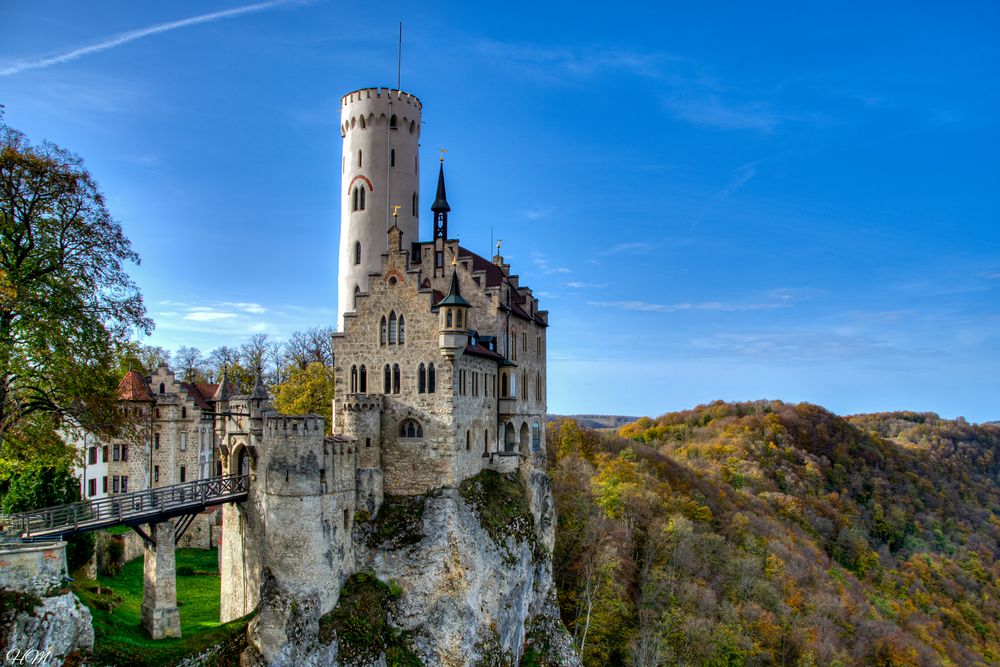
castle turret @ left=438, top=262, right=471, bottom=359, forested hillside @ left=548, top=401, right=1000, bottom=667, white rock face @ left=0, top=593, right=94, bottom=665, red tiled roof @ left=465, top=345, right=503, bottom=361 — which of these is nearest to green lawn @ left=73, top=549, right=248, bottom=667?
white rock face @ left=0, top=593, right=94, bottom=665

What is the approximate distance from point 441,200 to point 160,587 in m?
24.2

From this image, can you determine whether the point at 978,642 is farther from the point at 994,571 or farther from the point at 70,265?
A: the point at 70,265

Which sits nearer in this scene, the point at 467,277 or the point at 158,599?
the point at 158,599

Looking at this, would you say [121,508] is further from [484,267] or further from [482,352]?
[484,267]

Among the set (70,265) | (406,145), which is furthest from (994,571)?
(70,265)

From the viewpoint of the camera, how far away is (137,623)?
28609 millimetres

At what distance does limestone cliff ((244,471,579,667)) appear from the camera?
29.0m

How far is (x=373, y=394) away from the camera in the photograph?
35.0 m

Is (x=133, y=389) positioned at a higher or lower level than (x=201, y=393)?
higher

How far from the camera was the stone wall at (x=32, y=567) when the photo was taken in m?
22.9

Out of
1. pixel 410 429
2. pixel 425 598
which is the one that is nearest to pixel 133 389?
pixel 410 429

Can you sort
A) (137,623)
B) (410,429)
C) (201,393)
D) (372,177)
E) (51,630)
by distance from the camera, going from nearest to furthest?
(51,630)
(137,623)
(410,429)
(372,177)
(201,393)

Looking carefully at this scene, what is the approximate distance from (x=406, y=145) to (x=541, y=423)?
20.0m

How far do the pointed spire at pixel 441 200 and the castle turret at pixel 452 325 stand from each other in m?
8.11
